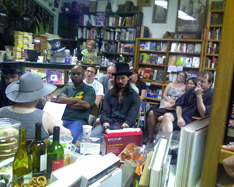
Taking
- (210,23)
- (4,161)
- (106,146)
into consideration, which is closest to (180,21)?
(210,23)

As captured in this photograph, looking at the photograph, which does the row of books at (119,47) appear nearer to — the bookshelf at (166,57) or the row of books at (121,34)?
the row of books at (121,34)

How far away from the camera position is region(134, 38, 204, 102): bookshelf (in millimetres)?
5410

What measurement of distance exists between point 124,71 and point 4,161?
193 cm

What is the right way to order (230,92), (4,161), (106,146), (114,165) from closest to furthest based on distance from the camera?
(230,92) → (114,165) → (4,161) → (106,146)

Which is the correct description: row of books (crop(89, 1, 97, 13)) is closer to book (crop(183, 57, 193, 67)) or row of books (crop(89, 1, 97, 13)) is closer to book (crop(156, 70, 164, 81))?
book (crop(156, 70, 164, 81))

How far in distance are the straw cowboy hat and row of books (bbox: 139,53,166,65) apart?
442 cm

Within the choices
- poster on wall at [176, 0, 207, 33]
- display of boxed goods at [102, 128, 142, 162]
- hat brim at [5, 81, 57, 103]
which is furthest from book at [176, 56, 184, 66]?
display of boxed goods at [102, 128, 142, 162]

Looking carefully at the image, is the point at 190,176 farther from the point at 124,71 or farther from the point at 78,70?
the point at 78,70

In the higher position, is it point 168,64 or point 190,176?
point 168,64

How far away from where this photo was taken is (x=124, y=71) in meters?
2.75

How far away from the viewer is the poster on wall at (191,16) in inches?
216

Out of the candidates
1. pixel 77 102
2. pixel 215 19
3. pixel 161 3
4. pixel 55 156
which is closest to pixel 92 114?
pixel 77 102

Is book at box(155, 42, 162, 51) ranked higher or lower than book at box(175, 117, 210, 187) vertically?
higher

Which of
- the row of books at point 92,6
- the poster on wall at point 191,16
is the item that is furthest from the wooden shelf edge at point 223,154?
the row of books at point 92,6
